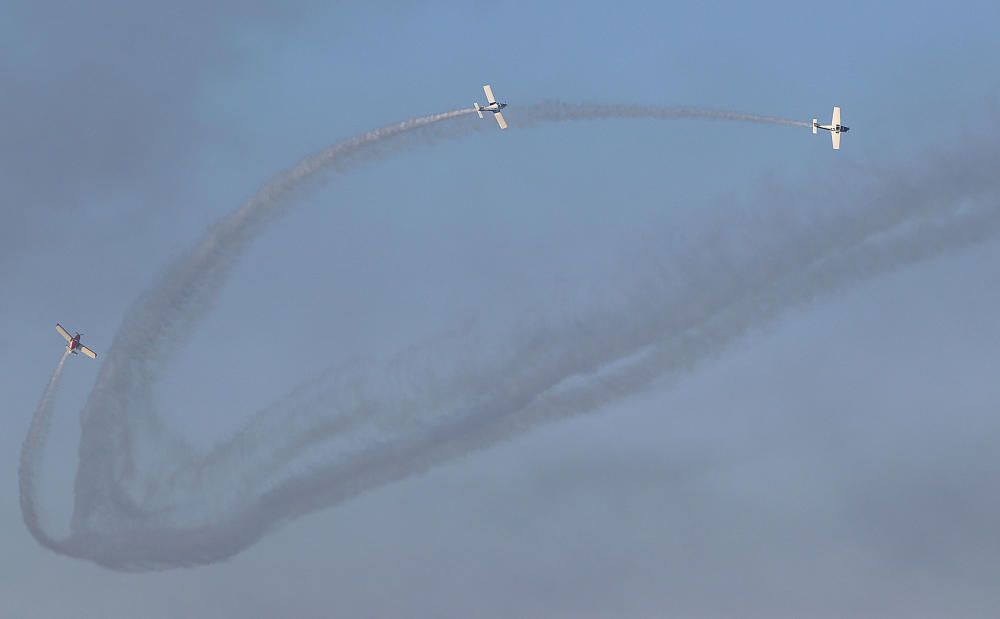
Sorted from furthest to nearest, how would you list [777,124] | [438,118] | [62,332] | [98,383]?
[62,332]
[98,383]
[438,118]
[777,124]

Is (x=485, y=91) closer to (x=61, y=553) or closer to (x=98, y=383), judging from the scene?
(x=98, y=383)

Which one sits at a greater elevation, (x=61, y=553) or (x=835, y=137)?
(x=835, y=137)

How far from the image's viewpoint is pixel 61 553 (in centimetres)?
12850

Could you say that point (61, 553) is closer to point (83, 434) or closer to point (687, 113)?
point (83, 434)

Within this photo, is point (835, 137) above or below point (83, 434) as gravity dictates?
above

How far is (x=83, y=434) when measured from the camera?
413ft

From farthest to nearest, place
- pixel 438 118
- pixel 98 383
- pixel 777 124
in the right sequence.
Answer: pixel 98 383 < pixel 438 118 < pixel 777 124

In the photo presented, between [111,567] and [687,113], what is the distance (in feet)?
176

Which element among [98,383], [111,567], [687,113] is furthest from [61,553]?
[687,113]

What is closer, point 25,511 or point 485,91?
point 485,91

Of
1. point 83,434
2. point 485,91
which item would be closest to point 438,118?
point 485,91

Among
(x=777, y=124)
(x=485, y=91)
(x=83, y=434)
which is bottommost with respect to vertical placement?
(x=83, y=434)

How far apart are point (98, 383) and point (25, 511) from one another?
1312 centimetres

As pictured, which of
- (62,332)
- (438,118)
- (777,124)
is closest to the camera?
(777,124)
